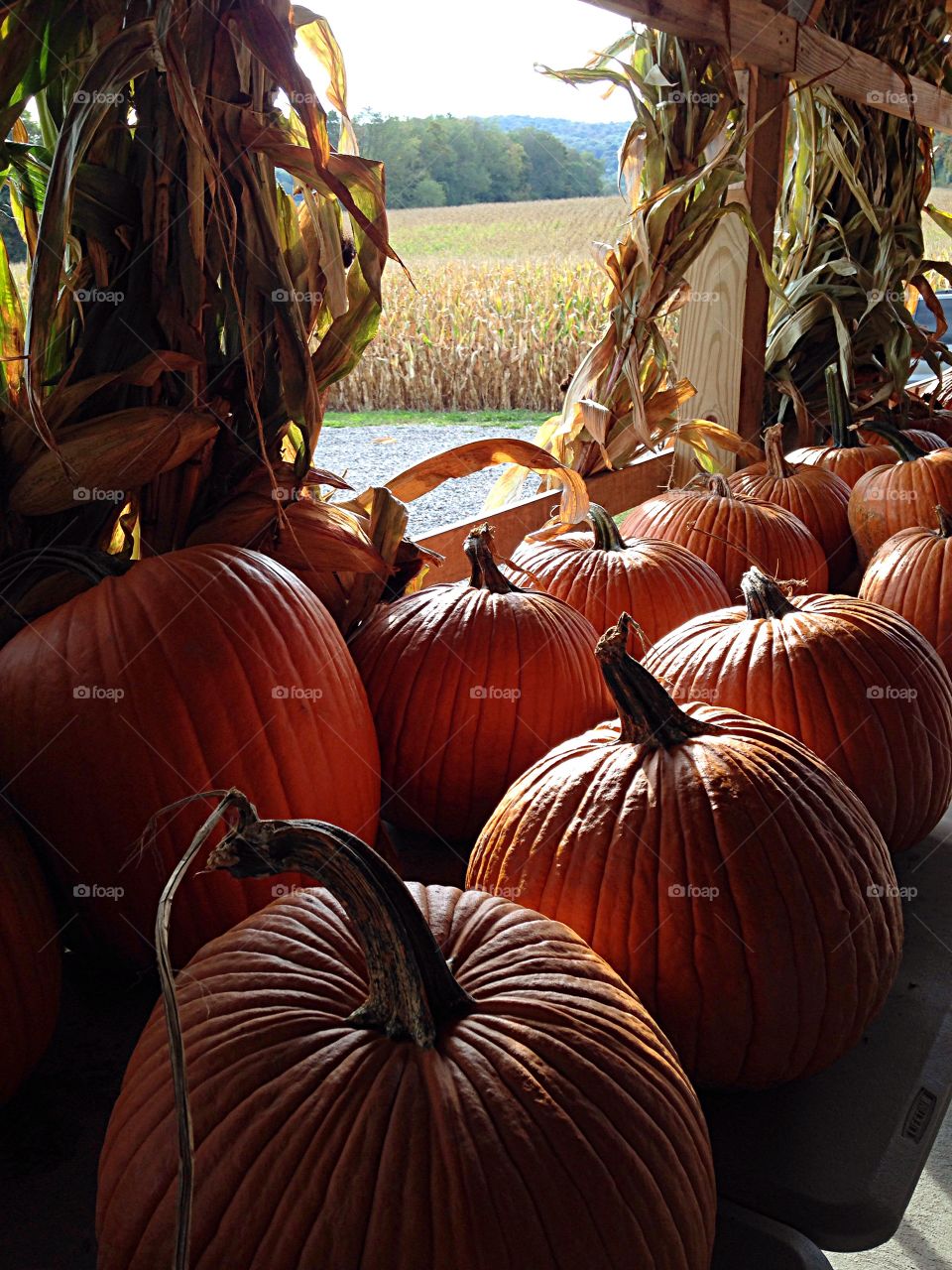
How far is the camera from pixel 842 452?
7.18 feet

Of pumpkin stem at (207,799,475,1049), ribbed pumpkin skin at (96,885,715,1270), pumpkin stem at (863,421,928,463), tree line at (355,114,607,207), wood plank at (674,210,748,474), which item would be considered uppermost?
Answer: tree line at (355,114,607,207)

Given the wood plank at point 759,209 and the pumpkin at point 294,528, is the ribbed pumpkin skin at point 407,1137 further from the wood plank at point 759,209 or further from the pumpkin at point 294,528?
the wood plank at point 759,209

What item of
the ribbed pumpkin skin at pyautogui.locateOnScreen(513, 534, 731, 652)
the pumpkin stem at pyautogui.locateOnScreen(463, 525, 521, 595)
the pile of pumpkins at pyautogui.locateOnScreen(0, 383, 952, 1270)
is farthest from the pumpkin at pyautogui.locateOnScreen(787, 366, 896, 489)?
the pumpkin stem at pyautogui.locateOnScreen(463, 525, 521, 595)

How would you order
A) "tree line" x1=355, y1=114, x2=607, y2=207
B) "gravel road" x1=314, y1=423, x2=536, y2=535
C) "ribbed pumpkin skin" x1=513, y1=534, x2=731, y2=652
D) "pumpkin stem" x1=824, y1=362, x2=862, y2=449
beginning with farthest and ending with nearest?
1. "pumpkin stem" x1=824, y1=362, x2=862, y2=449
2. "gravel road" x1=314, y1=423, x2=536, y2=535
3. "tree line" x1=355, y1=114, x2=607, y2=207
4. "ribbed pumpkin skin" x1=513, y1=534, x2=731, y2=652

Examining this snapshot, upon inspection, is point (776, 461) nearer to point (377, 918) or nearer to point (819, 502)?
point (819, 502)

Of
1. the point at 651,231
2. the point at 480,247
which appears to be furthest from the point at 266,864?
the point at 480,247

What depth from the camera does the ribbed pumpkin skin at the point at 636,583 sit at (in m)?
1.25

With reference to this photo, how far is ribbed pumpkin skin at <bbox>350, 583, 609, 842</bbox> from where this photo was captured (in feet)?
3.32

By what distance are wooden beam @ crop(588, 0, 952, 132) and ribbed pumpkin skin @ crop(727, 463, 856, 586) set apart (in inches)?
29.1

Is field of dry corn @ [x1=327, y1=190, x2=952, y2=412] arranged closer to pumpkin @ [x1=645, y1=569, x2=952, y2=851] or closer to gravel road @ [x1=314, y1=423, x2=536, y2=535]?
gravel road @ [x1=314, y1=423, x2=536, y2=535]

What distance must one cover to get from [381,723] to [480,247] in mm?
1783

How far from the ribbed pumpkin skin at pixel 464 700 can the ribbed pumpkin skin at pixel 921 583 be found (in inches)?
26.0

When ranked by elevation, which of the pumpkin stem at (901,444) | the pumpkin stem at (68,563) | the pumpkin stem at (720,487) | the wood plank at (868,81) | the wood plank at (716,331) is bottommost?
the pumpkin stem at (68,563)

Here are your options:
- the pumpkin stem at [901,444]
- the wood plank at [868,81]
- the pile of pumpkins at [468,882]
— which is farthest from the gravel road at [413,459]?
the wood plank at [868,81]
